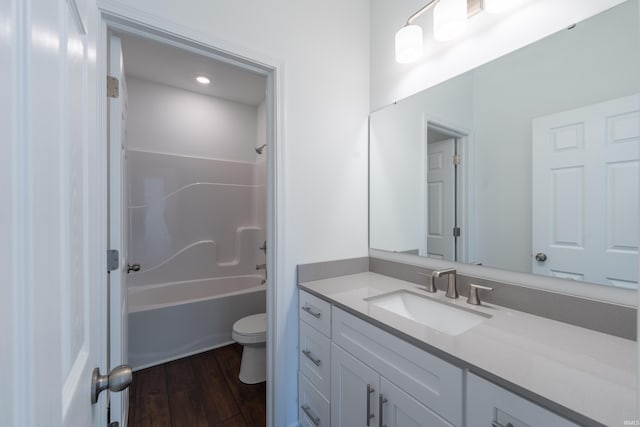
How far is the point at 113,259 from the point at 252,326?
1138 mm

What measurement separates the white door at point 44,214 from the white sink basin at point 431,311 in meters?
1.04

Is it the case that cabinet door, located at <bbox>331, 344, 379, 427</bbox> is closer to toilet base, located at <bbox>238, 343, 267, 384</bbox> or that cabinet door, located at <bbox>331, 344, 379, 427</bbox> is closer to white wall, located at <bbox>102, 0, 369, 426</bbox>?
white wall, located at <bbox>102, 0, 369, 426</bbox>

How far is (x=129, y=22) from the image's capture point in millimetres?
1084

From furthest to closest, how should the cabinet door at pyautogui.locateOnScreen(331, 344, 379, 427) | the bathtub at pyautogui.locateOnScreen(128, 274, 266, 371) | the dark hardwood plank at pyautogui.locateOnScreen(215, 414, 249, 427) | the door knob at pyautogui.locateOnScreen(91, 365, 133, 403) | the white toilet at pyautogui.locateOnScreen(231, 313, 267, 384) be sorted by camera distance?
1. the bathtub at pyautogui.locateOnScreen(128, 274, 266, 371)
2. the white toilet at pyautogui.locateOnScreen(231, 313, 267, 384)
3. the dark hardwood plank at pyautogui.locateOnScreen(215, 414, 249, 427)
4. the cabinet door at pyautogui.locateOnScreen(331, 344, 379, 427)
5. the door knob at pyautogui.locateOnScreen(91, 365, 133, 403)

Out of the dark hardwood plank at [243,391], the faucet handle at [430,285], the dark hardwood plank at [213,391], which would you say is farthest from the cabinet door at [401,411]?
the dark hardwood plank at [213,391]

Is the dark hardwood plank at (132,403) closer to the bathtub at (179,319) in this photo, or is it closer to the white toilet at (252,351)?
the bathtub at (179,319)

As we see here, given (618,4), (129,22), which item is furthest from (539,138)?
(129,22)

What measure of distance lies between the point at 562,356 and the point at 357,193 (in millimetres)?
1219

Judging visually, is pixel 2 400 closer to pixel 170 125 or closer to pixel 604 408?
pixel 604 408

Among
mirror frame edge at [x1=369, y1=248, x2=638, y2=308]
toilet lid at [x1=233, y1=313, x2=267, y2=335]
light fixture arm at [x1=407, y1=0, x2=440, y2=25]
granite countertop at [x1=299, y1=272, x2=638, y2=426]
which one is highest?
light fixture arm at [x1=407, y1=0, x2=440, y2=25]

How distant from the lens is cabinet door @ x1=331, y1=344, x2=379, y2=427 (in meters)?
1.01

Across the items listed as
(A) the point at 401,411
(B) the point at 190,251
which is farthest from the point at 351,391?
(B) the point at 190,251

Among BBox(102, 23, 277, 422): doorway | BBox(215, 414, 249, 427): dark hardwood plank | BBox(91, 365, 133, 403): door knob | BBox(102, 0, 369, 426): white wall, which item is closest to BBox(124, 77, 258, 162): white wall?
BBox(102, 23, 277, 422): doorway

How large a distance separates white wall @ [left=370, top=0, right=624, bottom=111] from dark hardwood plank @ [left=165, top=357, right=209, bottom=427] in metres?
2.22
